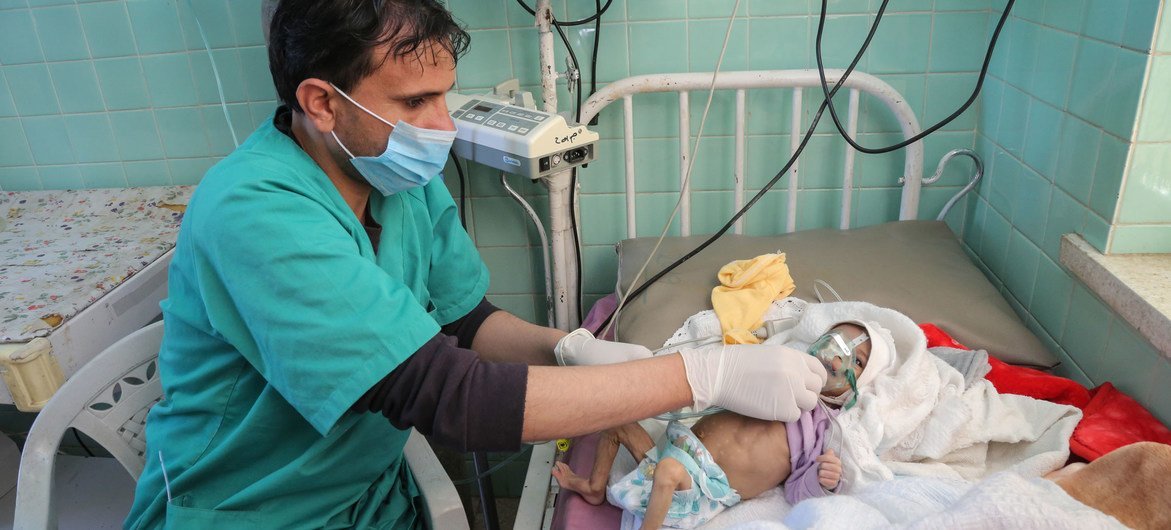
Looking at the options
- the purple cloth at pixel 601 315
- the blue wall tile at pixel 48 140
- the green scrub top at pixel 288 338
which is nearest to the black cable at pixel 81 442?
the blue wall tile at pixel 48 140

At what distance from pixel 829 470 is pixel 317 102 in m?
0.95

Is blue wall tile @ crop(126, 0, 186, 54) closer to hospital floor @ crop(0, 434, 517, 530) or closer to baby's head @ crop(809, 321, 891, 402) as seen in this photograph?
hospital floor @ crop(0, 434, 517, 530)

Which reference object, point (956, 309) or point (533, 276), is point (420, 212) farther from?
point (956, 309)

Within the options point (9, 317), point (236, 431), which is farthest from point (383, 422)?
point (9, 317)

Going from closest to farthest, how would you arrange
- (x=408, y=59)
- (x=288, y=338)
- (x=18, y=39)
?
(x=288, y=338) < (x=408, y=59) < (x=18, y=39)

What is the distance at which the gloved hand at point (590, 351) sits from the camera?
140 centimetres

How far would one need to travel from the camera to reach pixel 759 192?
195 cm

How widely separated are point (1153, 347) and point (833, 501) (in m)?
0.58

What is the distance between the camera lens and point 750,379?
1.20 meters

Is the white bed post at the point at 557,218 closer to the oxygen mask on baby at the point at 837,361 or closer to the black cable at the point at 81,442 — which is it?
the oxygen mask on baby at the point at 837,361

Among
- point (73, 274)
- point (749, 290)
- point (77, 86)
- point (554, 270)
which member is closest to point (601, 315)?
point (554, 270)

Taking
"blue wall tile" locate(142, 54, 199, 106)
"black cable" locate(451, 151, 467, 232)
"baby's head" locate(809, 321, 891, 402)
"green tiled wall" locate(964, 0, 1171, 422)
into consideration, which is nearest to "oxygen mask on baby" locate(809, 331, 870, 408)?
"baby's head" locate(809, 321, 891, 402)

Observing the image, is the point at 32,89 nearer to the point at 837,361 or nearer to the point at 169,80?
the point at 169,80

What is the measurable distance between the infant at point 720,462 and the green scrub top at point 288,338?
364 mm
